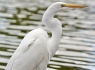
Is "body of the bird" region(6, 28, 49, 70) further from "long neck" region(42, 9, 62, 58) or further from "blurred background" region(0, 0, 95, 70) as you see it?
"blurred background" region(0, 0, 95, 70)

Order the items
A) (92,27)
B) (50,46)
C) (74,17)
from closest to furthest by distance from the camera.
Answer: (50,46)
(92,27)
(74,17)

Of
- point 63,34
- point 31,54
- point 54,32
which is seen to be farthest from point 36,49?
point 63,34

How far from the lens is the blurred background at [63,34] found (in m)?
9.41

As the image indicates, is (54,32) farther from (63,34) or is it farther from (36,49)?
(63,34)

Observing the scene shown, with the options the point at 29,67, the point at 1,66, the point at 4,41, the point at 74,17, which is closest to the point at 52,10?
the point at 29,67

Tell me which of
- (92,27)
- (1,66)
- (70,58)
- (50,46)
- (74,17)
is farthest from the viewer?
(74,17)

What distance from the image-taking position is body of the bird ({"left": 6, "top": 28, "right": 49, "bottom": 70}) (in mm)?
6547

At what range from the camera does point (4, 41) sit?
37.0 ft

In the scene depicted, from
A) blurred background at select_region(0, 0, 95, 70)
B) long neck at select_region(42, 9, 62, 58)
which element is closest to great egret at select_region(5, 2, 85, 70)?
long neck at select_region(42, 9, 62, 58)

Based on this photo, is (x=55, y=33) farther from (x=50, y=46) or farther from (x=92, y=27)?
(x=92, y=27)

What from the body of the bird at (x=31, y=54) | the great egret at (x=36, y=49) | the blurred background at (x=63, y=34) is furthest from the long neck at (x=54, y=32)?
the blurred background at (x=63, y=34)

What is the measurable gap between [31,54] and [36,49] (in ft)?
0.46

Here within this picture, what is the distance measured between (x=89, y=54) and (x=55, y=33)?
329 cm

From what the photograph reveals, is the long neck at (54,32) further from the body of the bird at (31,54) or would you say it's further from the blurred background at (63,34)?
the blurred background at (63,34)
